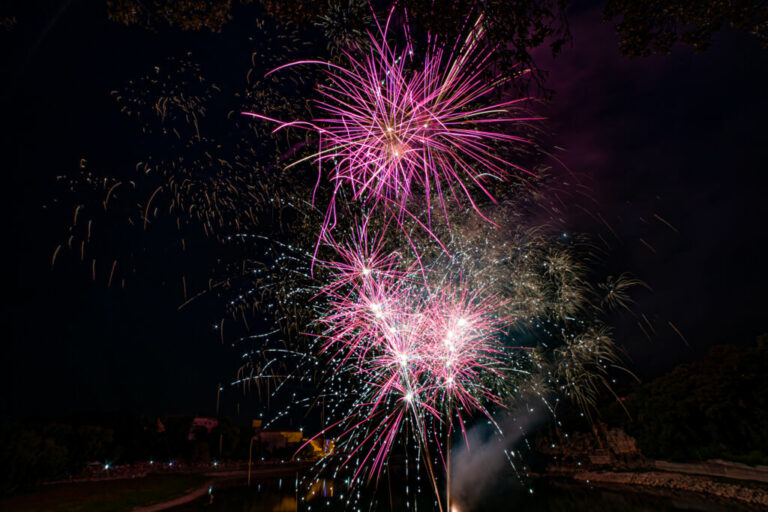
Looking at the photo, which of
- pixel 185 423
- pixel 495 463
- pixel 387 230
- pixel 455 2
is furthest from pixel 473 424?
pixel 455 2

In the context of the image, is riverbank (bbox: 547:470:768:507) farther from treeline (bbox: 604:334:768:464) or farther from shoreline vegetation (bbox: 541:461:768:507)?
treeline (bbox: 604:334:768:464)

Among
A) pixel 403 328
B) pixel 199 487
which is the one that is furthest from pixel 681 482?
pixel 199 487

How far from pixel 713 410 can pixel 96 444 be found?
3530 centimetres

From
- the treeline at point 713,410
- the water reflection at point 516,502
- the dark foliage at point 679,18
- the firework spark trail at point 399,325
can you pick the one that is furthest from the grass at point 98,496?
the treeline at point 713,410

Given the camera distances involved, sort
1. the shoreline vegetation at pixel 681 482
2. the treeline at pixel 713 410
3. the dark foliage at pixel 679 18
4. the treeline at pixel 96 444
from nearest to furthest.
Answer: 1. the dark foliage at pixel 679 18
2. the treeline at pixel 96 444
3. the shoreline vegetation at pixel 681 482
4. the treeline at pixel 713 410

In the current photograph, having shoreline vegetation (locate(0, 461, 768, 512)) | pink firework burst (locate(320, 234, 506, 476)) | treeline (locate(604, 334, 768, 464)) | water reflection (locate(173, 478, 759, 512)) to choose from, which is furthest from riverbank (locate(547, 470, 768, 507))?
pink firework burst (locate(320, 234, 506, 476))

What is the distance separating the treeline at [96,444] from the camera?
1585 cm

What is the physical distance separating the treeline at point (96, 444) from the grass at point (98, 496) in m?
0.97

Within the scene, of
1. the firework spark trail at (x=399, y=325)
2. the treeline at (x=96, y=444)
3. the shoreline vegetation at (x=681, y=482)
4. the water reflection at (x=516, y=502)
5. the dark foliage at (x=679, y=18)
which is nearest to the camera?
the dark foliage at (x=679, y=18)

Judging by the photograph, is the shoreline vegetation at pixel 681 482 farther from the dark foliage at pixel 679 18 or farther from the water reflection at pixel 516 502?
the dark foliage at pixel 679 18

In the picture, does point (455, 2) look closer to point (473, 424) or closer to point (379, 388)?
point (379, 388)

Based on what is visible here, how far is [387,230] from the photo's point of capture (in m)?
12.3

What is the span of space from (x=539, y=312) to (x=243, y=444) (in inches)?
1557

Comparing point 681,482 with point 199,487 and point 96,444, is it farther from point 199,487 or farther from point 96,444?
point 96,444
